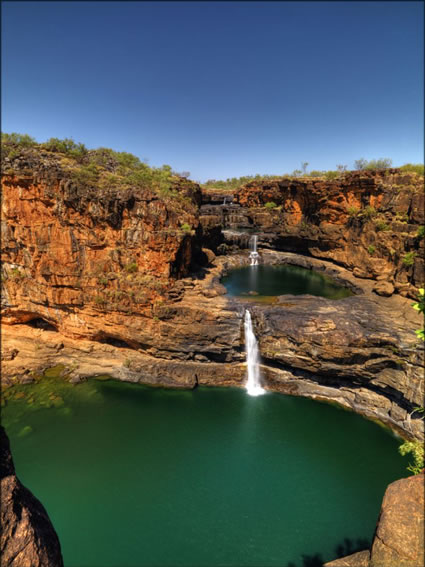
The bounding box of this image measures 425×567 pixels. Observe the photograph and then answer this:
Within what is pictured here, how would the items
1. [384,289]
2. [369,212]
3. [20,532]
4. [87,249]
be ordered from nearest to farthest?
→ [20,532]
[87,249]
[384,289]
[369,212]

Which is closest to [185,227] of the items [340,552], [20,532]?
[20,532]

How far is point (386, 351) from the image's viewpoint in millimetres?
15234

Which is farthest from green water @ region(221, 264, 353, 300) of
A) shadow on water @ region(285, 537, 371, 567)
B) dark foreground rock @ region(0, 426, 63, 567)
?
dark foreground rock @ region(0, 426, 63, 567)

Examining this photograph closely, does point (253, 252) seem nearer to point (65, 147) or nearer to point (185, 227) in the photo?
point (185, 227)

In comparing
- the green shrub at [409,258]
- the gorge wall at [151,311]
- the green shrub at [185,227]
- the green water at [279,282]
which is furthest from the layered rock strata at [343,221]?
the green shrub at [185,227]

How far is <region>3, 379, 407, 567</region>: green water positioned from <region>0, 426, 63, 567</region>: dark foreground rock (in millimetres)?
7827

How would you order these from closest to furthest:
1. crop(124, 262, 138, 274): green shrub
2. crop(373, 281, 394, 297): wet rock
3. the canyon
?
the canyon < crop(124, 262, 138, 274): green shrub < crop(373, 281, 394, 297): wet rock

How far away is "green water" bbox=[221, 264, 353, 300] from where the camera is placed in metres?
24.3

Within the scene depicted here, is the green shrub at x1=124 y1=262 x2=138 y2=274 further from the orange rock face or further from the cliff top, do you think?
the cliff top

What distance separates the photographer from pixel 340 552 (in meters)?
9.81

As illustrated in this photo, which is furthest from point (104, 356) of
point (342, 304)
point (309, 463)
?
point (342, 304)

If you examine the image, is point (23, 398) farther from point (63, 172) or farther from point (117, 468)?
point (63, 172)

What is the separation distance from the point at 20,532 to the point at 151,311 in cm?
1454

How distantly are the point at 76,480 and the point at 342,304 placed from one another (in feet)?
60.1
